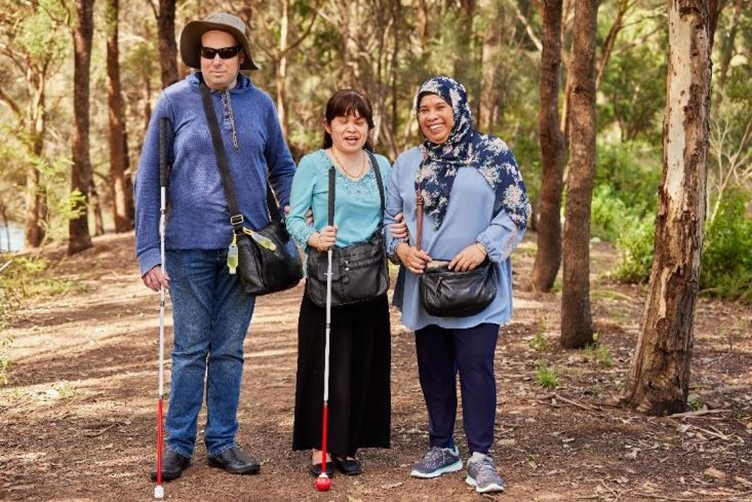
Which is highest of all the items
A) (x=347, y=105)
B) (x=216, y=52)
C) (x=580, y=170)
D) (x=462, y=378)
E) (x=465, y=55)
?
(x=465, y=55)

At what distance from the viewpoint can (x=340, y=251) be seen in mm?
4723

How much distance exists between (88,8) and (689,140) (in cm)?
1371

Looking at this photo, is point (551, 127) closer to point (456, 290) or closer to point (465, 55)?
point (456, 290)

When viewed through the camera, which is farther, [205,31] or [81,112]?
[81,112]

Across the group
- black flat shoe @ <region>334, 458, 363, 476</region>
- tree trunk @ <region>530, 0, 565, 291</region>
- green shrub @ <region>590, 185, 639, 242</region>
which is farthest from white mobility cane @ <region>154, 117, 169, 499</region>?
green shrub @ <region>590, 185, 639, 242</region>

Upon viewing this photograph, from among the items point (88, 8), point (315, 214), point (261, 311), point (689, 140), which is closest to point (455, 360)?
point (315, 214)

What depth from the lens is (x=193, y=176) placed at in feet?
15.7

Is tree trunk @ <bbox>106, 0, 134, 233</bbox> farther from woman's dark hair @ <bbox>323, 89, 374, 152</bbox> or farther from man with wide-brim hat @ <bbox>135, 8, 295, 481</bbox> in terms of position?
woman's dark hair @ <bbox>323, 89, 374, 152</bbox>

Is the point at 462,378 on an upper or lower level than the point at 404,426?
upper

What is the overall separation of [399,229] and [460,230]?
290 millimetres

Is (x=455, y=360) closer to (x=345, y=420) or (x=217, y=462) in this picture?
(x=345, y=420)

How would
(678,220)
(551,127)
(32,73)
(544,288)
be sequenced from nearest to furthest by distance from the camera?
(678,220) → (551,127) → (544,288) → (32,73)

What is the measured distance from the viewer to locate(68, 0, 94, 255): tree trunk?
17.3m

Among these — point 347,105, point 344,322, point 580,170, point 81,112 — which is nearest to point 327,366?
point 344,322
